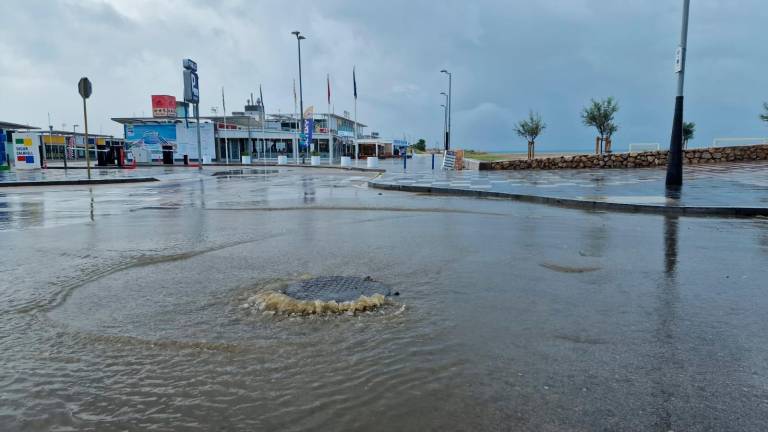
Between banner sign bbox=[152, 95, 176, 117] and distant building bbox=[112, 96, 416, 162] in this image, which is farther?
banner sign bbox=[152, 95, 176, 117]

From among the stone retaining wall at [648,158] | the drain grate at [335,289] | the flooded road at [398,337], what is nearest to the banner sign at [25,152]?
the stone retaining wall at [648,158]

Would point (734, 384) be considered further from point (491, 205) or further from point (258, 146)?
point (258, 146)

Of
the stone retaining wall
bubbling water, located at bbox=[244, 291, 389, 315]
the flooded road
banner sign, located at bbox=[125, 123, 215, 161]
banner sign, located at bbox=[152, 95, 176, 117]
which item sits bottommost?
the flooded road

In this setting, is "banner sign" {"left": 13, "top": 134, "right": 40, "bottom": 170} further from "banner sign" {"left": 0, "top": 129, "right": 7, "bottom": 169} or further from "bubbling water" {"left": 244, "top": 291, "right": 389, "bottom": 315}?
"bubbling water" {"left": 244, "top": 291, "right": 389, "bottom": 315}

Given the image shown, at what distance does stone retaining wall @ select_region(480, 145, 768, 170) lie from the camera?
32625 mm

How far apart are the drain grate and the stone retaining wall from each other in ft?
105

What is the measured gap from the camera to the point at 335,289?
17.7 feet

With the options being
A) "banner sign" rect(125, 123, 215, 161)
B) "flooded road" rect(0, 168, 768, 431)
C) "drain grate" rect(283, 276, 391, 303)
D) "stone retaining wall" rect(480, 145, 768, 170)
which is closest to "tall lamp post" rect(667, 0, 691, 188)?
"flooded road" rect(0, 168, 768, 431)

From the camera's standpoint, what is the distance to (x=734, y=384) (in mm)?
3346

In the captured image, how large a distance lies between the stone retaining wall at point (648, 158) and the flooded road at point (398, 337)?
27213 millimetres

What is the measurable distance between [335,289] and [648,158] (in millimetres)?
33290

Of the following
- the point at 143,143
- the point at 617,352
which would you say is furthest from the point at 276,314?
the point at 143,143

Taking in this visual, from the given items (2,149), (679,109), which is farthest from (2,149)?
(679,109)

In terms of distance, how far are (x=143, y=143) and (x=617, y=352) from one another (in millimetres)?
63912
